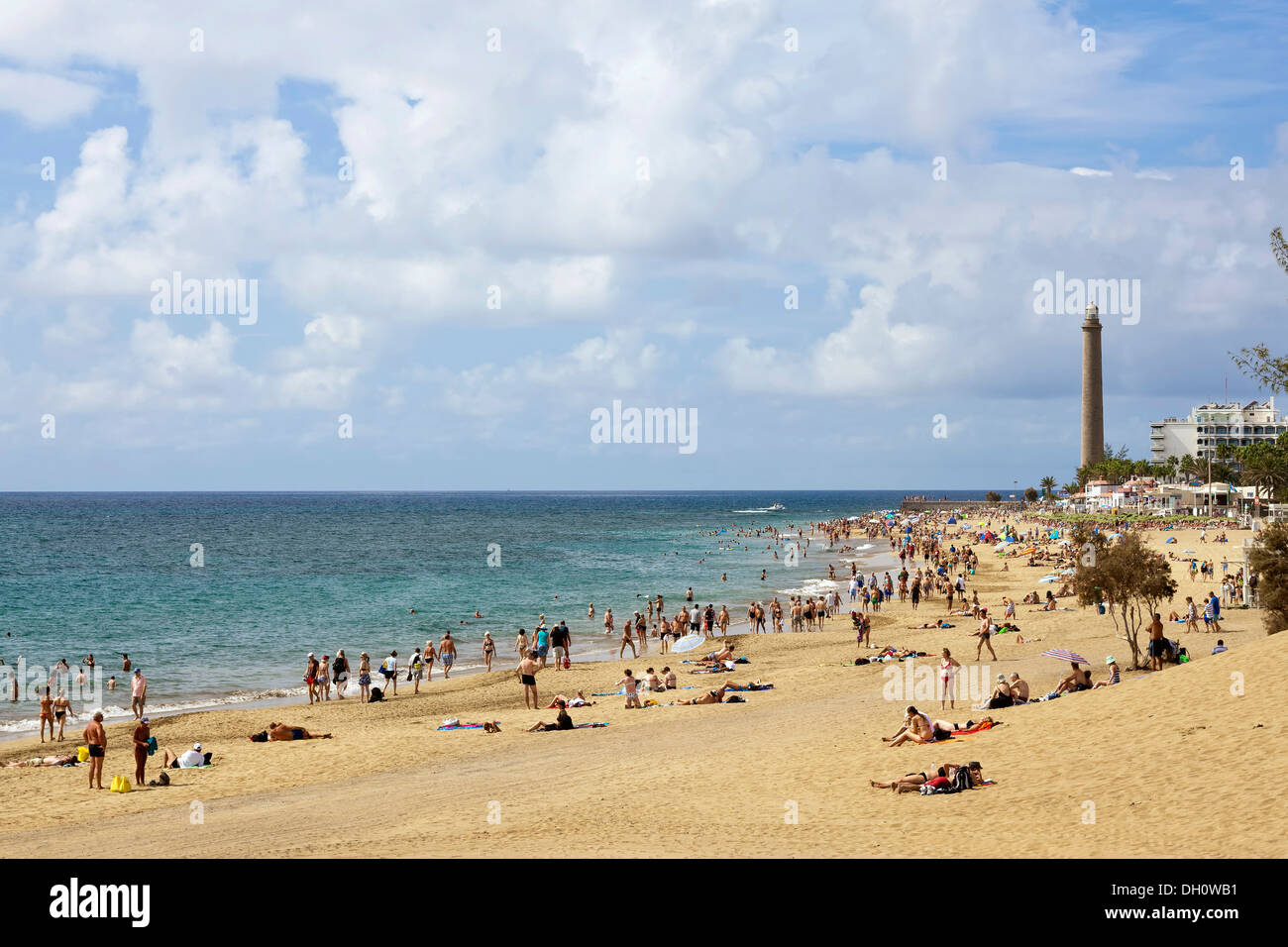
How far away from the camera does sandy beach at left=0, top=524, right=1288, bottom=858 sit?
10.9m

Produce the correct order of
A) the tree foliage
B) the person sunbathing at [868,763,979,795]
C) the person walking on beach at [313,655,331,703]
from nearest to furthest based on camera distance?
1. the person sunbathing at [868,763,979,795]
2. the tree foliage
3. the person walking on beach at [313,655,331,703]

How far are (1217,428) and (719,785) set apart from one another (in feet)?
558

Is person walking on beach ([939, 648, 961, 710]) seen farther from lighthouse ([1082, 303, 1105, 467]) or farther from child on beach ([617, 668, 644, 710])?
lighthouse ([1082, 303, 1105, 467])

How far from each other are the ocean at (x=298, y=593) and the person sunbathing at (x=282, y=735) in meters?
6.03

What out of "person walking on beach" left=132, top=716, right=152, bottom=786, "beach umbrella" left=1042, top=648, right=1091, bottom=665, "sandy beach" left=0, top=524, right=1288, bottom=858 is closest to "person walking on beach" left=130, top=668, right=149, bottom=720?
"sandy beach" left=0, top=524, right=1288, bottom=858

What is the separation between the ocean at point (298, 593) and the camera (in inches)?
1259

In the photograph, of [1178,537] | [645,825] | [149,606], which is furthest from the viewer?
[1178,537]

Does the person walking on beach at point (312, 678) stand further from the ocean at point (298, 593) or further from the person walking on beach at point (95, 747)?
the person walking on beach at point (95, 747)

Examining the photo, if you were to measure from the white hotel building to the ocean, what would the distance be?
90.8 m

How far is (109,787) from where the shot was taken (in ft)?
54.0

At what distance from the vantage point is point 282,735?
2025 centimetres
